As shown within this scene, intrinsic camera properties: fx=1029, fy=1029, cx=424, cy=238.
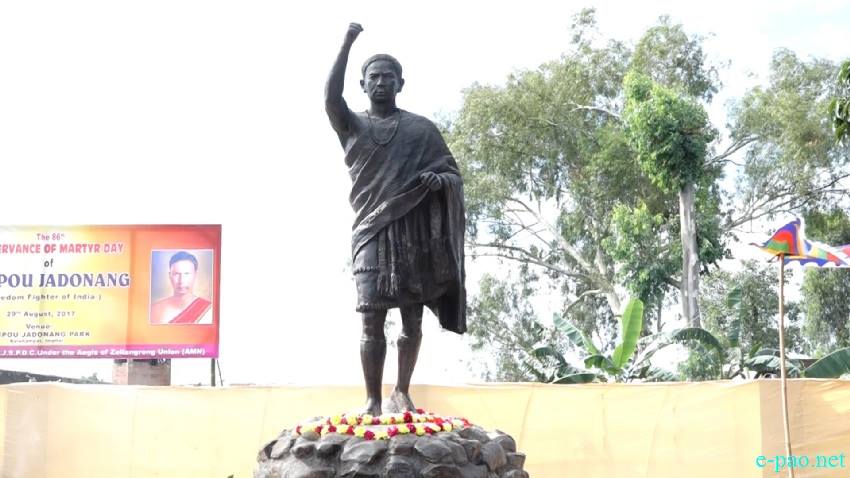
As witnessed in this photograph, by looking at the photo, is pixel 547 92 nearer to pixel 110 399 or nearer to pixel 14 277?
pixel 14 277

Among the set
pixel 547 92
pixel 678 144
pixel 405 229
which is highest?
pixel 547 92

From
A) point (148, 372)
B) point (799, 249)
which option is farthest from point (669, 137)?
point (799, 249)

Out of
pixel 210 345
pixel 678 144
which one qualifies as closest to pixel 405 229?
pixel 210 345

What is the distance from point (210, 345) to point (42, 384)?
214 inches

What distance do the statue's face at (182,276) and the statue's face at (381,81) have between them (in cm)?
974

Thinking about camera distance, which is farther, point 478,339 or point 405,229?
point 478,339

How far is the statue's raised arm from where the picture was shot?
6453mm

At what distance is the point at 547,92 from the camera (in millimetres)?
26438

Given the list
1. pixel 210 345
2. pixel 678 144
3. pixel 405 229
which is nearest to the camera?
pixel 405 229

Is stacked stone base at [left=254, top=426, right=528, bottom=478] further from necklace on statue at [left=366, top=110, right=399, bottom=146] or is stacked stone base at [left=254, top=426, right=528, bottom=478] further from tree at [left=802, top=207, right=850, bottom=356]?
tree at [left=802, top=207, right=850, bottom=356]

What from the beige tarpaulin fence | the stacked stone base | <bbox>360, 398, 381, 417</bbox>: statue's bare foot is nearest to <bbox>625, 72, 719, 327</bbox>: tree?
the beige tarpaulin fence

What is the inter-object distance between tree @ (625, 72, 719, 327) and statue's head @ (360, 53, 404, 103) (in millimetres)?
16287

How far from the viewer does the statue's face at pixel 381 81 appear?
6.67m

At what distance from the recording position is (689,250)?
23.0 meters
